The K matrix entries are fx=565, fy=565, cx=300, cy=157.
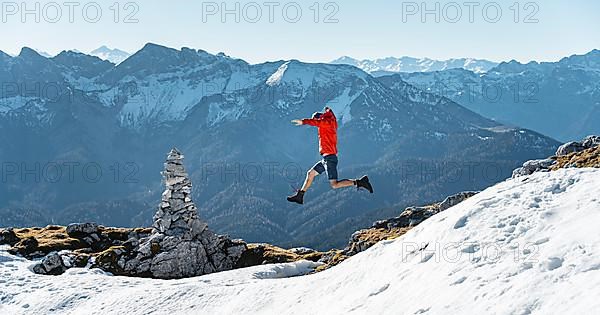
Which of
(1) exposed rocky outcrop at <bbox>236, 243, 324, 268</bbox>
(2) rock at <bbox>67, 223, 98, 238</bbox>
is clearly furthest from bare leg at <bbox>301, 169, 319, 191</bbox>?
(2) rock at <bbox>67, 223, 98, 238</bbox>

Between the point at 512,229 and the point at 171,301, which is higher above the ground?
the point at 512,229

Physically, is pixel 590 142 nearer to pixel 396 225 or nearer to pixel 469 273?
pixel 396 225

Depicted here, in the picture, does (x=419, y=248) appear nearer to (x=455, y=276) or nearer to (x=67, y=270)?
(x=455, y=276)

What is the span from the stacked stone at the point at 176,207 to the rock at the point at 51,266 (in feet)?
33.3

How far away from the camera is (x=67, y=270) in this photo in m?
48.2

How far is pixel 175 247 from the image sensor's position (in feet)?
175

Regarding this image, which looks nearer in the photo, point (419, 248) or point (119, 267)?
point (419, 248)

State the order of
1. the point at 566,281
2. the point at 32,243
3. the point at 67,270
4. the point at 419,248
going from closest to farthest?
the point at 566,281, the point at 419,248, the point at 67,270, the point at 32,243

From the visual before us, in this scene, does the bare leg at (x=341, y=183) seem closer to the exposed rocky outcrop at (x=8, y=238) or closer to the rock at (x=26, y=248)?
the rock at (x=26, y=248)

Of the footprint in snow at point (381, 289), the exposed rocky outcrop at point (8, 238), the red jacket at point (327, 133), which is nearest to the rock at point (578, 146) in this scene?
the red jacket at point (327, 133)

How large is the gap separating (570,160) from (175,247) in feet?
123

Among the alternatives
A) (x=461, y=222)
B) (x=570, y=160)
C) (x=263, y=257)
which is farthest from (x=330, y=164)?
(x=263, y=257)

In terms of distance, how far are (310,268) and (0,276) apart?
2422 cm

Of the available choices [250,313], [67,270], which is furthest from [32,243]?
[250,313]
